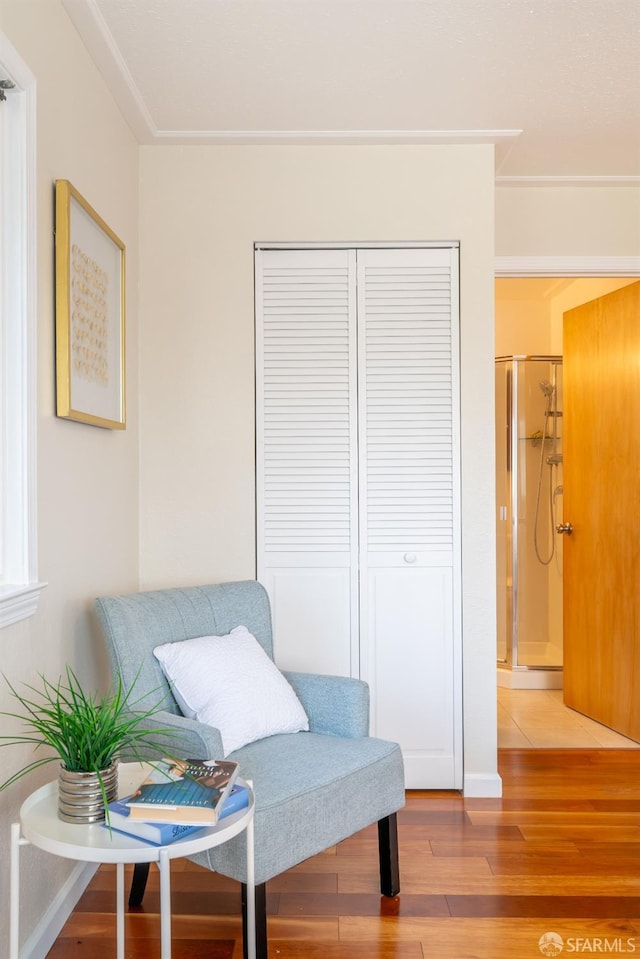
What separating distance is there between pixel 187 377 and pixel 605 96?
71.1 inches

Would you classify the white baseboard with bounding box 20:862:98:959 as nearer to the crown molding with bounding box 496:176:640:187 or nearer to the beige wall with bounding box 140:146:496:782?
the beige wall with bounding box 140:146:496:782

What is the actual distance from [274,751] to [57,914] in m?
0.70

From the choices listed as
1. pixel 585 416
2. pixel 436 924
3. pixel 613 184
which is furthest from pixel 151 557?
pixel 613 184

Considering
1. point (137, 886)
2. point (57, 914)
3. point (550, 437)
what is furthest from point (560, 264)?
point (57, 914)

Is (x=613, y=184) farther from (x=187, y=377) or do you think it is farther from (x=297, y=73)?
(x=187, y=377)

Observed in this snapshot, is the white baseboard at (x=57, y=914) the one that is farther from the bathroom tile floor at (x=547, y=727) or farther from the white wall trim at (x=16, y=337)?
the bathroom tile floor at (x=547, y=727)

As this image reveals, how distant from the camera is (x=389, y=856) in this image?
7.36 ft

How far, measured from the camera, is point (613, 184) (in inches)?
136

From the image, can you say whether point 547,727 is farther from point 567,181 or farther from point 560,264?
point 567,181

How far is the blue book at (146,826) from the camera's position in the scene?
1470mm

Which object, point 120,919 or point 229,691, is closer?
point 120,919

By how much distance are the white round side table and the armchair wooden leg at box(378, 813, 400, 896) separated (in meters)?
0.62

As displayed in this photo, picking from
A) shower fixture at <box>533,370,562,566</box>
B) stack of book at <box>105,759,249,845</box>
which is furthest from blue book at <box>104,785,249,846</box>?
shower fixture at <box>533,370,562,566</box>

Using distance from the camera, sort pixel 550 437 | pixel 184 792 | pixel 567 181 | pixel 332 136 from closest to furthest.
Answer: pixel 184 792
pixel 332 136
pixel 567 181
pixel 550 437
